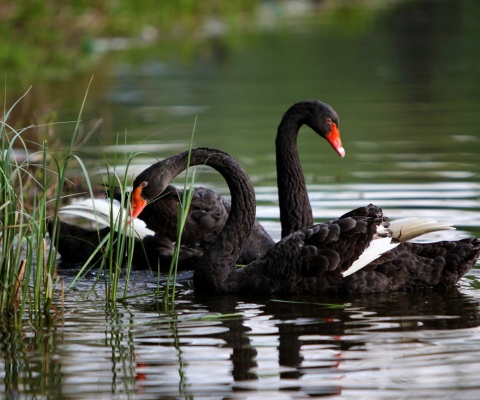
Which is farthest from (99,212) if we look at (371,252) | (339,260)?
(371,252)

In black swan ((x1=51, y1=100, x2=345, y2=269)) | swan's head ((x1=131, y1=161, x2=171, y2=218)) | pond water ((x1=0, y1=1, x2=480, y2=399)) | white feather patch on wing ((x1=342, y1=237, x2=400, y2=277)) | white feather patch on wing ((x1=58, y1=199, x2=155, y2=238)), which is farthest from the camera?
black swan ((x1=51, y1=100, x2=345, y2=269))

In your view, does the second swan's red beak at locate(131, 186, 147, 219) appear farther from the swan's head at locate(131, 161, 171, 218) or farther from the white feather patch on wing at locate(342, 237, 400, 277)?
the white feather patch on wing at locate(342, 237, 400, 277)

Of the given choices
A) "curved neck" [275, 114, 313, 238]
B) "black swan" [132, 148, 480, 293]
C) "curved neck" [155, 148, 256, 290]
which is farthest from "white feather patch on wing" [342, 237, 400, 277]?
"curved neck" [275, 114, 313, 238]

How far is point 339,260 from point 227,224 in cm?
72

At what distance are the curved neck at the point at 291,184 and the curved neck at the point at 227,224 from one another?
61 centimetres

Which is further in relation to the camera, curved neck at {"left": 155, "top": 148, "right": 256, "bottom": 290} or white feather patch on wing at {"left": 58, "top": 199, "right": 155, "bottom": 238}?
white feather patch on wing at {"left": 58, "top": 199, "right": 155, "bottom": 238}

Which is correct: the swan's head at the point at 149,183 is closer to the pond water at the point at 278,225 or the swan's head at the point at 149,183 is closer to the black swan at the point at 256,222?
the pond water at the point at 278,225

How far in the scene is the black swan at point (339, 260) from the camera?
5574mm

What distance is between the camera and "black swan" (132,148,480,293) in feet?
18.3

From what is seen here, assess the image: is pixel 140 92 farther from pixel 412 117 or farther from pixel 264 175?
pixel 264 175

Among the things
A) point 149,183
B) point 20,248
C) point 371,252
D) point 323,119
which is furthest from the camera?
point 323,119

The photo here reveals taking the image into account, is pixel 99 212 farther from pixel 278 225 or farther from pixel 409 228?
pixel 409 228

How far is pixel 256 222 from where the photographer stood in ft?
22.3

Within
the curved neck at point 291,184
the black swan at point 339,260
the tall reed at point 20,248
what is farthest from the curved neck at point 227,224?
the tall reed at point 20,248
